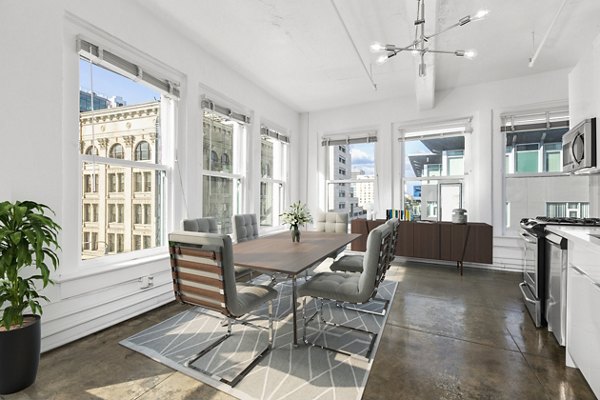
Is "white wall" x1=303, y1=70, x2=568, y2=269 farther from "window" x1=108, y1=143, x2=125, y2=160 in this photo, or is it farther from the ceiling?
"window" x1=108, y1=143, x2=125, y2=160

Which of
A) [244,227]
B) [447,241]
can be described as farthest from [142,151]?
[447,241]

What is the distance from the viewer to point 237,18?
316cm

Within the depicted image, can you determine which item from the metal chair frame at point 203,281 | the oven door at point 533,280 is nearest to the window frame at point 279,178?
the metal chair frame at point 203,281

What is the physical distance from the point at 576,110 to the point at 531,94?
78.9 inches

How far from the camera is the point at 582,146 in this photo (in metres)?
2.61

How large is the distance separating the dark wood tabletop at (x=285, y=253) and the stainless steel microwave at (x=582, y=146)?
2321mm

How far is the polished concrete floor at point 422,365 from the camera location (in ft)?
5.91

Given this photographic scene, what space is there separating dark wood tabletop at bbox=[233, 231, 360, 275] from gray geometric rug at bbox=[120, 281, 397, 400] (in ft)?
2.33

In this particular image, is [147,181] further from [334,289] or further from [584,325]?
[584,325]

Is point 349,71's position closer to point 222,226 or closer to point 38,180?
point 222,226

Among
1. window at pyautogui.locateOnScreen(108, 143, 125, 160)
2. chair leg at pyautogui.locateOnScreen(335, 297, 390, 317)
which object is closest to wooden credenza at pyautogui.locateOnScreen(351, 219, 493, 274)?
chair leg at pyautogui.locateOnScreen(335, 297, 390, 317)

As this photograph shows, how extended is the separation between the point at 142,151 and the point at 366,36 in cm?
303

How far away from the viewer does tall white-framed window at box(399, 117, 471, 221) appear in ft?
17.2

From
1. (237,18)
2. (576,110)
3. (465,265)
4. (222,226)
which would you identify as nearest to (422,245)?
(465,265)
